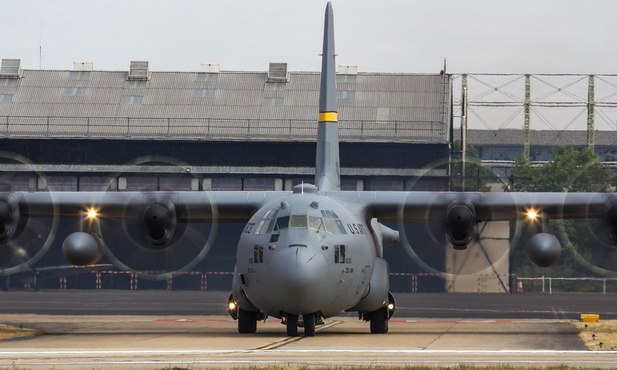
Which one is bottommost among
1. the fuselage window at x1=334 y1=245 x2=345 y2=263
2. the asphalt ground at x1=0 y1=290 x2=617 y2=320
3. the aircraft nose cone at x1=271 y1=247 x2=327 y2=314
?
the asphalt ground at x1=0 y1=290 x2=617 y2=320

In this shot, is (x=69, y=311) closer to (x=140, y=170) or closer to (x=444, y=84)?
(x=140, y=170)

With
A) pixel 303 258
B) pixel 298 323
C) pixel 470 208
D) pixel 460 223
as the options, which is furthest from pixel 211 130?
pixel 303 258

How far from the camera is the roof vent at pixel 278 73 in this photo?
2714 inches

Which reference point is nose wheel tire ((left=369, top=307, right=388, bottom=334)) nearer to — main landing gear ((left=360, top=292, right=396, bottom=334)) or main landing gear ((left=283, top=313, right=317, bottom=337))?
A: main landing gear ((left=360, top=292, right=396, bottom=334))

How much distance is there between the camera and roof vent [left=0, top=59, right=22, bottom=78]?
70.4 meters

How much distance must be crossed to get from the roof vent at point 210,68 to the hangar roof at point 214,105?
1.20ft

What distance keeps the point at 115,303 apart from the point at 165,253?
7.68m

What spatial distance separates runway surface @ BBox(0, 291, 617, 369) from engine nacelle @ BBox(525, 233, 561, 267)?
2.14 meters

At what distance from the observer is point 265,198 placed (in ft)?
106

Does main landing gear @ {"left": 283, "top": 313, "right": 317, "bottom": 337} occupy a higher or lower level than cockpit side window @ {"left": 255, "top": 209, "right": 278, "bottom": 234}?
lower

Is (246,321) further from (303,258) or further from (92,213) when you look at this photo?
(92,213)

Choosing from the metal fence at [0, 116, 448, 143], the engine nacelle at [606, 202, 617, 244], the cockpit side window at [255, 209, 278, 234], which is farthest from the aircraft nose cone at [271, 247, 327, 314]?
the metal fence at [0, 116, 448, 143]

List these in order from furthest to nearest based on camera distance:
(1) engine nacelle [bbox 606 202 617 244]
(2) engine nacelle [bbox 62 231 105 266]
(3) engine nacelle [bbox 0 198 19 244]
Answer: (3) engine nacelle [bbox 0 198 19 244]
(1) engine nacelle [bbox 606 202 617 244]
(2) engine nacelle [bbox 62 231 105 266]

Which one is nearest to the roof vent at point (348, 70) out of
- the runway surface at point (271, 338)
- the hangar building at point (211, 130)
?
the hangar building at point (211, 130)
